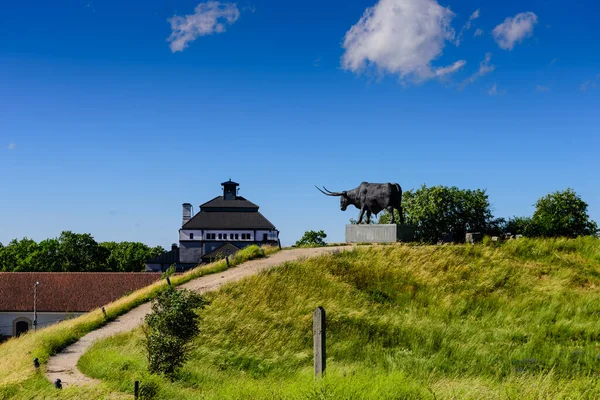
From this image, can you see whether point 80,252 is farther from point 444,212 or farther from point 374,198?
point 374,198

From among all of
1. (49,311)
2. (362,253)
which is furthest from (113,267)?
(362,253)

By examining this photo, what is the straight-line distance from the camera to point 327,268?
27438 millimetres

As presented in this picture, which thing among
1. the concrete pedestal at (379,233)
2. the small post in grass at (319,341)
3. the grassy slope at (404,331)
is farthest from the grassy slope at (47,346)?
the small post in grass at (319,341)

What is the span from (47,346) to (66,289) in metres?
36.2

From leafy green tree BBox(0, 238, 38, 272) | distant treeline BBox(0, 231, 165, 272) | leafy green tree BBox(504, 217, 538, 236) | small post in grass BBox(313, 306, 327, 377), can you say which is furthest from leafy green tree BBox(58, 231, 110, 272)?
small post in grass BBox(313, 306, 327, 377)

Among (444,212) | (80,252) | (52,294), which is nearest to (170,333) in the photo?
(52,294)

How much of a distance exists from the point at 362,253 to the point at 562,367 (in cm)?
1334

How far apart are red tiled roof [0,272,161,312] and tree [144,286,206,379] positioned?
3963 centimetres

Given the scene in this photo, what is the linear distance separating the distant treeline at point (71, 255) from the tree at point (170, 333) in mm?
75647

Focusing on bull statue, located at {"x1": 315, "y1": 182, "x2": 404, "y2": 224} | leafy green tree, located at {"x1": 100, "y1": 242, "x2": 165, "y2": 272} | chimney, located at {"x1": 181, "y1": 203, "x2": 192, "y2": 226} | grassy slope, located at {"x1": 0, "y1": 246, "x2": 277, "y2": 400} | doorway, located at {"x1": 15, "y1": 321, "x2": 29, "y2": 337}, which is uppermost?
chimney, located at {"x1": 181, "y1": 203, "x2": 192, "y2": 226}

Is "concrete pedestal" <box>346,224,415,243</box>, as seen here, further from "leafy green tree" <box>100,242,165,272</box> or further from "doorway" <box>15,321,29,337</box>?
"leafy green tree" <box>100,242,165,272</box>

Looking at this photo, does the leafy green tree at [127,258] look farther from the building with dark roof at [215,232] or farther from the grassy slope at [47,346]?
the grassy slope at [47,346]

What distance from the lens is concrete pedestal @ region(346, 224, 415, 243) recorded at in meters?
33.5

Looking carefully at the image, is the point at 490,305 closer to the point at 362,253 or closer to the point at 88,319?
the point at 362,253
